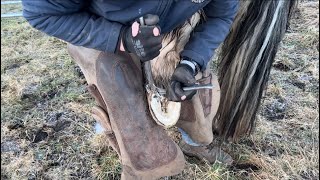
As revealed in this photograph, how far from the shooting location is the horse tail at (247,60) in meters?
1.20

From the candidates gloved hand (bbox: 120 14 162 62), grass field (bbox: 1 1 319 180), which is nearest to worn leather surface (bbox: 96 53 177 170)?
gloved hand (bbox: 120 14 162 62)

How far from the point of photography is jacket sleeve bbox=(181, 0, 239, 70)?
3.84 ft

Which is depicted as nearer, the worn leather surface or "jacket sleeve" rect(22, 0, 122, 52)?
"jacket sleeve" rect(22, 0, 122, 52)

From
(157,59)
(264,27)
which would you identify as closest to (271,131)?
(264,27)

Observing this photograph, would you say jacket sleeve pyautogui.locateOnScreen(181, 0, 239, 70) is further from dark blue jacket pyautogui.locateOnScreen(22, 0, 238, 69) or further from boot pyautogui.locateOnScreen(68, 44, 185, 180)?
boot pyautogui.locateOnScreen(68, 44, 185, 180)

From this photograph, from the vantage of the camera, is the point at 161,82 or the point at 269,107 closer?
the point at 161,82

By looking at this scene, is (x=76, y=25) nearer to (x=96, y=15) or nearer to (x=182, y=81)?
(x=96, y=15)

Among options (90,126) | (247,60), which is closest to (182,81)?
(247,60)

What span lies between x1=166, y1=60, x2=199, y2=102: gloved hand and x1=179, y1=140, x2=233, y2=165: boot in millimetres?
393

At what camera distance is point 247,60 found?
129 centimetres

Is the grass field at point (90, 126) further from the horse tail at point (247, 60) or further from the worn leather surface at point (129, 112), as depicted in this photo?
the worn leather surface at point (129, 112)

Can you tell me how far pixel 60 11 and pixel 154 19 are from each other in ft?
0.76

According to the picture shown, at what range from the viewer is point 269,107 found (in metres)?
1.76

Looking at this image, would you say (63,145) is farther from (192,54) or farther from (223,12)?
(223,12)
